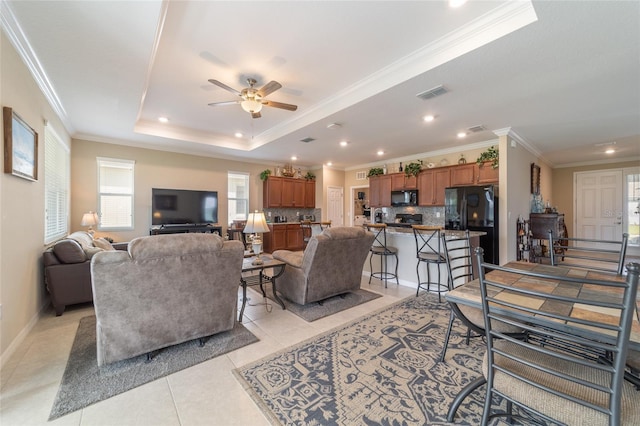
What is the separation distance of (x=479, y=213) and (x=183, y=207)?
6.24m

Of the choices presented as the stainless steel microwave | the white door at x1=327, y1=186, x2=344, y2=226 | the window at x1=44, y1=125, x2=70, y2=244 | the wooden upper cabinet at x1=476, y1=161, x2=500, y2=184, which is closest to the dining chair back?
the wooden upper cabinet at x1=476, y1=161, x2=500, y2=184

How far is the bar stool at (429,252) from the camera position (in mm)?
3625

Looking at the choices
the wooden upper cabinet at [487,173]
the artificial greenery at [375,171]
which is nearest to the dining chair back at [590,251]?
the wooden upper cabinet at [487,173]

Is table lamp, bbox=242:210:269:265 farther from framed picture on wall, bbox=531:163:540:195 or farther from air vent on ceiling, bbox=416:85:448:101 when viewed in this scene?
framed picture on wall, bbox=531:163:540:195

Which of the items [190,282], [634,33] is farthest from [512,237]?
[190,282]

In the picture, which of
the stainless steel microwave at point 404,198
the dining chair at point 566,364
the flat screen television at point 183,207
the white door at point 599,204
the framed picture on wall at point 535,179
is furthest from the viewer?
the white door at point 599,204

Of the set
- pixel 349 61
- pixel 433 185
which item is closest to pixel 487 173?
pixel 433 185

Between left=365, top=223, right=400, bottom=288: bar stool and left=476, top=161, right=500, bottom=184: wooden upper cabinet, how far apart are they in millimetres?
2635

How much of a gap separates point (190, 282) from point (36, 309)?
7.28ft

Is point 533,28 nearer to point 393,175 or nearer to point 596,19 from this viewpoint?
point 596,19

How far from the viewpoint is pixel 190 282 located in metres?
2.23

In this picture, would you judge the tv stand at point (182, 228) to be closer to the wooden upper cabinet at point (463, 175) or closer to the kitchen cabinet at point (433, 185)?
the kitchen cabinet at point (433, 185)

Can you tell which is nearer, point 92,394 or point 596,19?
point 92,394

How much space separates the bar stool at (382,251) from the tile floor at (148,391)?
6.16 feet
